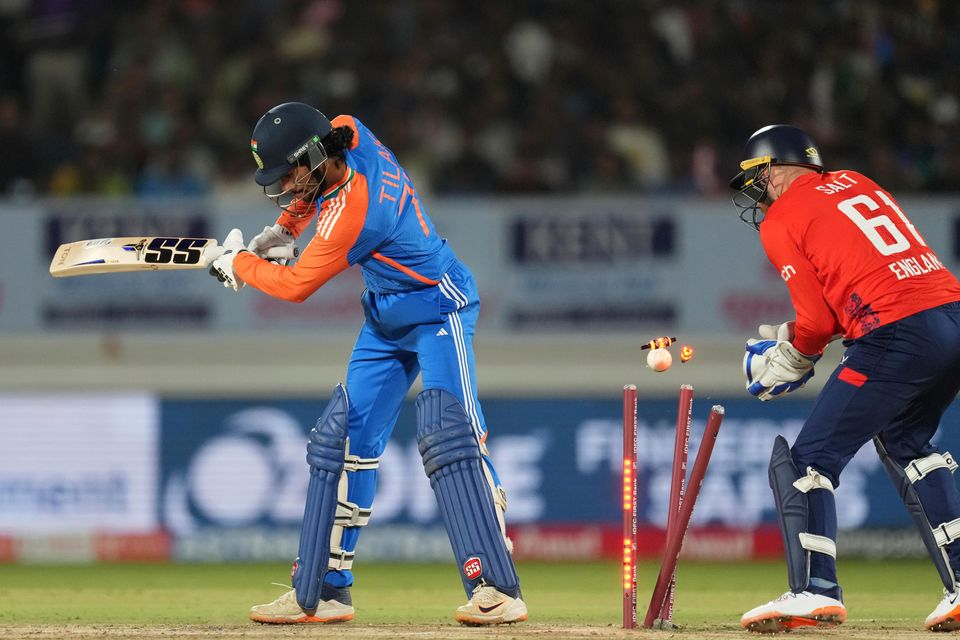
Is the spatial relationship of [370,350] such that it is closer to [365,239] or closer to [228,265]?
[365,239]

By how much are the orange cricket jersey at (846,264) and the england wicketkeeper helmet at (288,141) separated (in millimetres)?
1854

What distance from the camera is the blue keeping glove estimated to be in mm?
6137

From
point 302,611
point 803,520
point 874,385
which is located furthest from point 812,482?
point 302,611

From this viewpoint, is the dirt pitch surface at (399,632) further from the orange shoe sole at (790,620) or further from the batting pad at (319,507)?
the batting pad at (319,507)

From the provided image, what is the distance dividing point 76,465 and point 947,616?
6211 millimetres

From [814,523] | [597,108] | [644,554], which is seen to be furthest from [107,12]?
[814,523]

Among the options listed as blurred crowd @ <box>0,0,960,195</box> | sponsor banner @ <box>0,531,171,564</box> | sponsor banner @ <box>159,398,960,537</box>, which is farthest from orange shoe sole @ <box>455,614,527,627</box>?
blurred crowd @ <box>0,0,960,195</box>

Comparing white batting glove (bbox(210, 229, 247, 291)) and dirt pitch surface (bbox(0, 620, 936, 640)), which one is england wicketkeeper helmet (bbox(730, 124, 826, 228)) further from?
white batting glove (bbox(210, 229, 247, 291))

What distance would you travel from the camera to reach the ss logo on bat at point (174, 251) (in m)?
6.54

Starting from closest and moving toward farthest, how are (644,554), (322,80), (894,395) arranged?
(894,395), (644,554), (322,80)

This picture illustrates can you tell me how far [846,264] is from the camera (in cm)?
591

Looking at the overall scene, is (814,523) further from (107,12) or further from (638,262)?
(107,12)

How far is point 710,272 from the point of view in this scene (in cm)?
1214

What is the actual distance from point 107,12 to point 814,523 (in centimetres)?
1028
